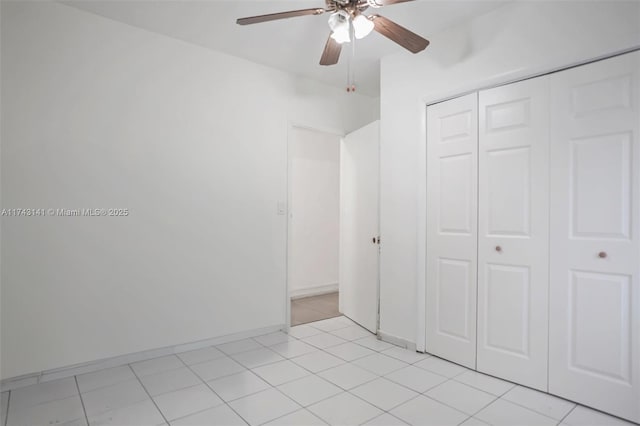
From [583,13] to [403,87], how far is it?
51.2 inches

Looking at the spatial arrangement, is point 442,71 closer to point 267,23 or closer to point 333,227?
point 267,23

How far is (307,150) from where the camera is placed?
203 inches

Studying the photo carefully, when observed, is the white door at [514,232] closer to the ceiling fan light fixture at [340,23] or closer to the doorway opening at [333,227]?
the doorway opening at [333,227]

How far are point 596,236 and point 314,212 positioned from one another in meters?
3.67

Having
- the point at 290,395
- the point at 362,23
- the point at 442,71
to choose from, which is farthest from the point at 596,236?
the point at 290,395

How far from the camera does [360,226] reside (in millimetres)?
3672

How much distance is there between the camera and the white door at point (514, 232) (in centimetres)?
221

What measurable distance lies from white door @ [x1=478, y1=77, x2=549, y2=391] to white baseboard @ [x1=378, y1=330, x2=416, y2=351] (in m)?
0.58

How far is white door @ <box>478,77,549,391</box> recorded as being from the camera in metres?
2.21

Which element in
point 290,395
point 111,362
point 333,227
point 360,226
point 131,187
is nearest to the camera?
point 290,395

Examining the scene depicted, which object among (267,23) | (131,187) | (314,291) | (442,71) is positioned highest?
(267,23)

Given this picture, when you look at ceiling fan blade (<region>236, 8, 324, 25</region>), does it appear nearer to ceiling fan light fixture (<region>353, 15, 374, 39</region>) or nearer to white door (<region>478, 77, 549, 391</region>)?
ceiling fan light fixture (<region>353, 15, 374, 39</region>)

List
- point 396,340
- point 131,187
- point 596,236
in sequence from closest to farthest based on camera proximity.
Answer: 1. point 596,236
2. point 131,187
3. point 396,340

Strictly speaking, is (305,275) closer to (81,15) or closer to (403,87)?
(403,87)
